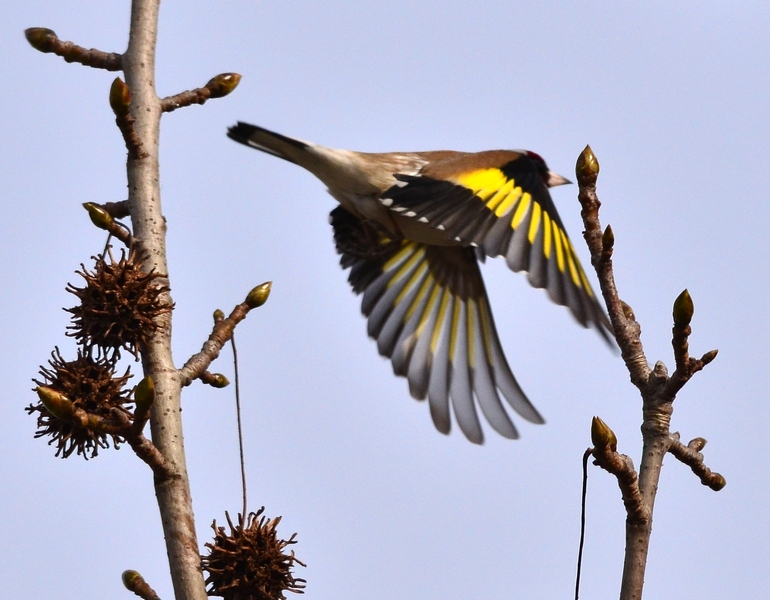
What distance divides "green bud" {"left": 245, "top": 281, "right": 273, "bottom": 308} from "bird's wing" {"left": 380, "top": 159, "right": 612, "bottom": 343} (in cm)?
114

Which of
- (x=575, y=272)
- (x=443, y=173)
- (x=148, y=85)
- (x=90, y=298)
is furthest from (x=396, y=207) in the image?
(x=90, y=298)

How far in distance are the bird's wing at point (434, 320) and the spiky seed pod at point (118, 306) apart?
2246 millimetres

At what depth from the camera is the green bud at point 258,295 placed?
282 centimetres

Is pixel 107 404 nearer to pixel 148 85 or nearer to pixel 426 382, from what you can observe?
pixel 148 85

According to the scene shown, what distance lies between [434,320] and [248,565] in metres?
2.87

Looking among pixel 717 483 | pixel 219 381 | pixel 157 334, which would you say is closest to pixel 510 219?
pixel 219 381

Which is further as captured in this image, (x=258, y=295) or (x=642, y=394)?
(x=258, y=295)

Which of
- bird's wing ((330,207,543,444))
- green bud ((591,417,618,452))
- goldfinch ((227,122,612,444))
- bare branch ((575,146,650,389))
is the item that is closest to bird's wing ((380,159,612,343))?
goldfinch ((227,122,612,444))

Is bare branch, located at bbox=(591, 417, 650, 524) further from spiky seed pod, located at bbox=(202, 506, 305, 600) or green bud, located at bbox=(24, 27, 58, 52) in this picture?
green bud, located at bbox=(24, 27, 58, 52)

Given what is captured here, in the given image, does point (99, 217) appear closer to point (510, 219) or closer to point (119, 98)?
point (119, 98)

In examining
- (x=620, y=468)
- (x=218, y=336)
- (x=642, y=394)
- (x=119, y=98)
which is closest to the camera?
(x=620, y=468)

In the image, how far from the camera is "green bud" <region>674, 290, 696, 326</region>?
88.3 inches

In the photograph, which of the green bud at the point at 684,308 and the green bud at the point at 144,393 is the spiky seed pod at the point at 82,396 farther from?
the green bud at the point at 684,308

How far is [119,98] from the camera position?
2.46 meters
